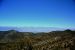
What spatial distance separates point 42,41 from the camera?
657 cm

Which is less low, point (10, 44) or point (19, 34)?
point (19, 34)

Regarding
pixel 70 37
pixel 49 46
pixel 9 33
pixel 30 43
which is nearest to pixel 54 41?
Result: pixel 49 46

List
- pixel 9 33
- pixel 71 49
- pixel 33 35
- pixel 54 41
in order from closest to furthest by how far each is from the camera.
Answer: pixel 71 49
pixel 54 41
pixel 33 35
pixel 9 33

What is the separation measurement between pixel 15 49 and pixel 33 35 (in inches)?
49.9

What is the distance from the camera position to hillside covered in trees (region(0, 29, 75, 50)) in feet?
19.7

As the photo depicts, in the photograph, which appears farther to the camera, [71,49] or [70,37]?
[70,37]

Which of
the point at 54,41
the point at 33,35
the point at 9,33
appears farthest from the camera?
the point at 9,33

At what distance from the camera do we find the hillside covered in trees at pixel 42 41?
19.7ft

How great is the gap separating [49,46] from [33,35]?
1.35 metres

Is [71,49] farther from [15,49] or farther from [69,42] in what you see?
[15,49]

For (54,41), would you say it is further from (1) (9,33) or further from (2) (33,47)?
(1) (9,33)

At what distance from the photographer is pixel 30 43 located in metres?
6.68

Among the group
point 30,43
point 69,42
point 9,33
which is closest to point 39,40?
point 30,43

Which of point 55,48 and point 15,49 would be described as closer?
point 55,48
